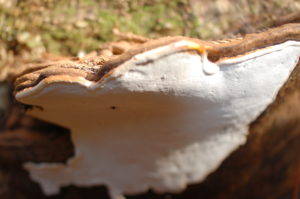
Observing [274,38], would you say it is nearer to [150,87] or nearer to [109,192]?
[150,87]

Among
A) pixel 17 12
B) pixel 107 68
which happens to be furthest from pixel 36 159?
pixel 107 68

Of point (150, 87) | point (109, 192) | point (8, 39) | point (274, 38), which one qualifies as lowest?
point (109, 192)

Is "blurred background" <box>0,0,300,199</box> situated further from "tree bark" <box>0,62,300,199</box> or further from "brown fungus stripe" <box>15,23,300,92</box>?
"brown fungus stripe" <box>15,23,300,92</box>

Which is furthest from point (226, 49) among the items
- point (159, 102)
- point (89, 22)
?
point (89, 22)

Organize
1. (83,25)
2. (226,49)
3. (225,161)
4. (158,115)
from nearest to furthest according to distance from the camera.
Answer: (226,49) < (158,115) < (225,161) < (83,25)

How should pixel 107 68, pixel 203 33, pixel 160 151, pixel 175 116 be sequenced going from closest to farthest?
pixel 107 68 < pixel 175 116 < pixel 160 151 < pixel 203 33

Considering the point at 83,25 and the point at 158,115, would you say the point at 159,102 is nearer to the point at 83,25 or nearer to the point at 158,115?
the point at 158,115

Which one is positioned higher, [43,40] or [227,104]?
[227,104]
